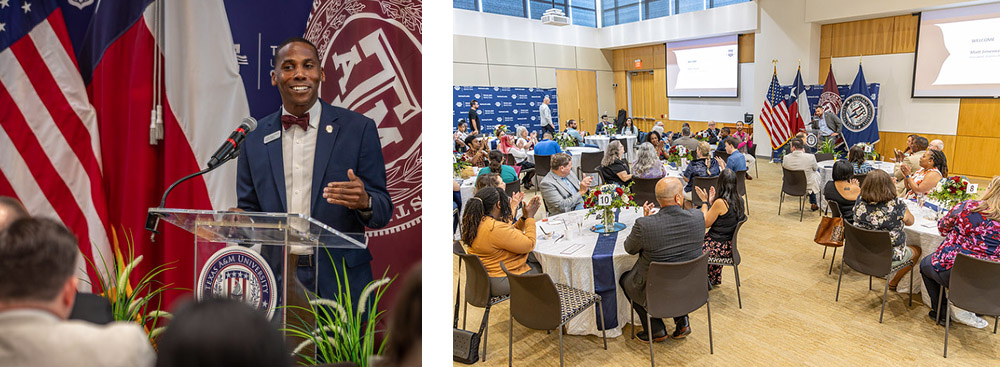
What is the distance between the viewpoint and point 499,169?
6.03 metres

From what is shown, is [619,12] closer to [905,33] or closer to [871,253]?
[905,33]

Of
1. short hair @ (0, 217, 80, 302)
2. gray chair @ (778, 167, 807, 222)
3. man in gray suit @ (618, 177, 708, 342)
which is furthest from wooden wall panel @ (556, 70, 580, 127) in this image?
short hair @ (0, 217, 80, 302)

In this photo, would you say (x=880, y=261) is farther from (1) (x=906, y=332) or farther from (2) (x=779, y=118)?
(2) (x=779, y=118)

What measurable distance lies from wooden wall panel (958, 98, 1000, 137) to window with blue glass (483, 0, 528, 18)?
1055cm

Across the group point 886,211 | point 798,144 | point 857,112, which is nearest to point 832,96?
point 857,112

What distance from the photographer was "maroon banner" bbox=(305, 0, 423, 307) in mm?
1420

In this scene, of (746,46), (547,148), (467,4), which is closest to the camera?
(547,148)

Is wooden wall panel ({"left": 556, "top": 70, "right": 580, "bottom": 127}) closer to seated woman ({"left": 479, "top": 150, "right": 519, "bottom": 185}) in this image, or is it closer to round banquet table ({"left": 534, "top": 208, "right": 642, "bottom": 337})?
seated woman ({"left": 479, "top": 150, "right": 519, "bottom": 185})

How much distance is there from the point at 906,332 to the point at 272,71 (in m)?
4.78

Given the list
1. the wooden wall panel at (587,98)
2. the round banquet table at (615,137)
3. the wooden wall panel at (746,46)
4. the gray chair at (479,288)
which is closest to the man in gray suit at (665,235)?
the gray chair at (479,288)

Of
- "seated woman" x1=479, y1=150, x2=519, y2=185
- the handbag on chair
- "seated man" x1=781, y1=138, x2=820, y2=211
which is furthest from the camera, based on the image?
"seated man" x1=781, y1=138, x2=820, y2=211

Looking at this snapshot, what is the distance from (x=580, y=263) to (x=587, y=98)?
14.7 m

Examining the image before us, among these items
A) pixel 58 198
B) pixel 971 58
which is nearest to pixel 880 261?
pixel 58 198

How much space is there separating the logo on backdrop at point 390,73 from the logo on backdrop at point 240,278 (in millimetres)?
441
